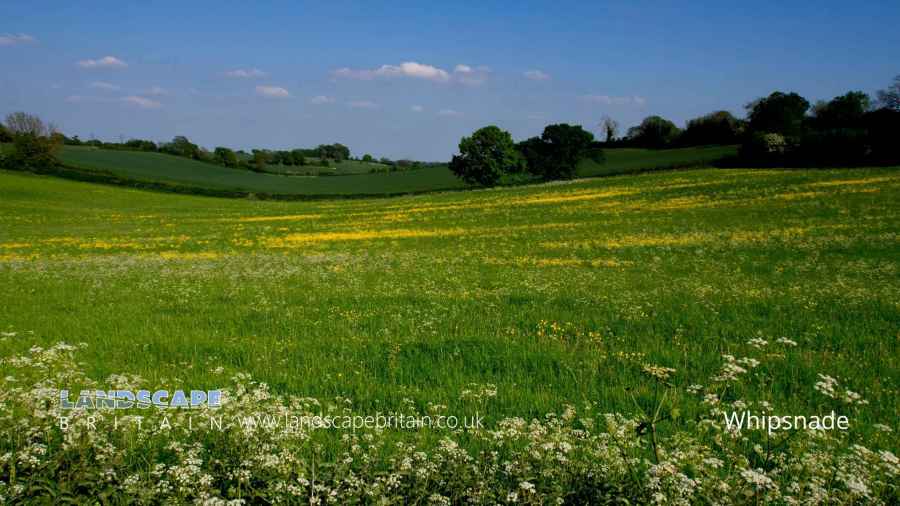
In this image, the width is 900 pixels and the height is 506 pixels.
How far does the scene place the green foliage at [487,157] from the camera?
308 feet

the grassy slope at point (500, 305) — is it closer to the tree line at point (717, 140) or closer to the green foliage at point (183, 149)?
the tree line at point (717, 140)

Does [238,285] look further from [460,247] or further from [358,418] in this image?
[460,247]

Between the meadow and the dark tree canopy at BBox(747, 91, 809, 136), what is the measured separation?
2259 inches

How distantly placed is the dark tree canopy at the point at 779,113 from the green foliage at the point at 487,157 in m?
38.3

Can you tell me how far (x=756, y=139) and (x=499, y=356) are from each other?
7702cm

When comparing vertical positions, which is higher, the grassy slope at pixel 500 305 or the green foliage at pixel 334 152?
the green foliage at pixel 334 152

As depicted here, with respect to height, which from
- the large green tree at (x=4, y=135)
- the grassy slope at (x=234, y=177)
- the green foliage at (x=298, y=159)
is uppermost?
the large green tree at (x=4, y=135)

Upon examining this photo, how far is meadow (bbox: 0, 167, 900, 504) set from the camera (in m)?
4.38

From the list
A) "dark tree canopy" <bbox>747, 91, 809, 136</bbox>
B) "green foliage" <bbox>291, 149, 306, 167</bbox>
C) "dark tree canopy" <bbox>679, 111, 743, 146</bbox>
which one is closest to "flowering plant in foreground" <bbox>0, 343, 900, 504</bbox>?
"dark tree canopy" <bbox>747, 91, 809, 136</bbox>

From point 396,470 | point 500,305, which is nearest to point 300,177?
point 500,305

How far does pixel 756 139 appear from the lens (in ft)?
237

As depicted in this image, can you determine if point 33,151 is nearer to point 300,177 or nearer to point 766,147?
point 300,177

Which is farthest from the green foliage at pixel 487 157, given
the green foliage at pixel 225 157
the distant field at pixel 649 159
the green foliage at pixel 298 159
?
the green foliage at pixel 298 159

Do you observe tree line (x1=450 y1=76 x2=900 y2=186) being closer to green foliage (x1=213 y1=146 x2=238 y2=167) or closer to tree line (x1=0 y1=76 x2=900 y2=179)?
tree line (x1=0 y1=76 x2=900 y2=179)
